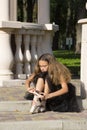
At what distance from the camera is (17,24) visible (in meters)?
10.4

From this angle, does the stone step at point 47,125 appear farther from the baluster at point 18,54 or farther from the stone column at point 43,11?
the stone column at point 43,11

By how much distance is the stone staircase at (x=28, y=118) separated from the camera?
6789 mm

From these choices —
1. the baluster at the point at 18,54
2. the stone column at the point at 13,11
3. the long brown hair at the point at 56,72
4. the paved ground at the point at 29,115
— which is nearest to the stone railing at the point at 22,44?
the baluster at the point at 18,54

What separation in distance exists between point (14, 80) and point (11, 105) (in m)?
2.75

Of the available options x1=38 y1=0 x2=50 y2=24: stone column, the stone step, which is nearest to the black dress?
the stone step

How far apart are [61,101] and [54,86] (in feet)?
0.87

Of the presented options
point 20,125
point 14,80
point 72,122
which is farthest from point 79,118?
point 14,80

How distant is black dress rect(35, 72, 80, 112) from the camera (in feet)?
25.0

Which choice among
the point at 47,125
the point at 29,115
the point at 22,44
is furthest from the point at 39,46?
the point at 47,125

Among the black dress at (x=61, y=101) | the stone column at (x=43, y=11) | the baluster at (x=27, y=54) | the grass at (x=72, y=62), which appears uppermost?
the stone column at (x=43, y=11)

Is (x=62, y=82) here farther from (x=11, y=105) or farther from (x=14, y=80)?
(x=14, y=80)

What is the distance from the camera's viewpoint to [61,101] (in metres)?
7.64

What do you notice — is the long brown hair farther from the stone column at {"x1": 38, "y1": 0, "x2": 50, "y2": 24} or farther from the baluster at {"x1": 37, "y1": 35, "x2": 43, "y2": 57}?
the stone column at {"x1": 38, "y1": 0, "x2": 50, "y2": 24}

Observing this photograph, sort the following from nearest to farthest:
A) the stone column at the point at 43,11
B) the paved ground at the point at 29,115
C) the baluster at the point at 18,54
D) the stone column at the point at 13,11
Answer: the paved ground at the point at 29,115, the baluster at the point at 18,54, the stone column at the point at 13,11, the stone column at the point at 43,11
